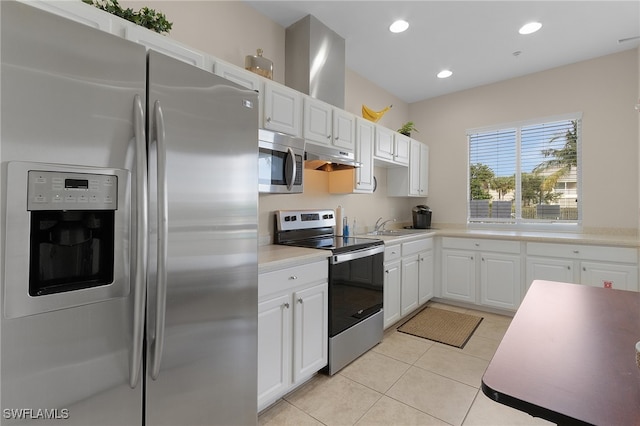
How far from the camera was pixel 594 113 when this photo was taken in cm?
338

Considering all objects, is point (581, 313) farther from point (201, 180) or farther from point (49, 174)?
point (49, 174)

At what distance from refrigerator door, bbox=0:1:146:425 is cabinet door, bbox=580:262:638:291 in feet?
12.1

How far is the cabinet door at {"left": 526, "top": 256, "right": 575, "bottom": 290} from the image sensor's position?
3.03m

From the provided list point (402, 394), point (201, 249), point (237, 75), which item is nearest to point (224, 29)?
point (237, 75)

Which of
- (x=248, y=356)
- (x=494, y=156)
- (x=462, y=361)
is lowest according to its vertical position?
(x=462, y=361)

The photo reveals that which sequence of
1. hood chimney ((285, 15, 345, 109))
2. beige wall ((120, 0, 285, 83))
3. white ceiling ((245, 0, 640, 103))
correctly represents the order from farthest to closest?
hood chimney ((285, 15, 345, 109))
white ceiling ((245, 0, 640, 103))
beige wall ((120, 0, 285, 83))

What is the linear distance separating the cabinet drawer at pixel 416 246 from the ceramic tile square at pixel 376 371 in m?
1.10

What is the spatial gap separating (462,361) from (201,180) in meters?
2.45

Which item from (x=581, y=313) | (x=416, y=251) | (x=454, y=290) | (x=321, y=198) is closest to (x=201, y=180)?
(x=581, y=313)

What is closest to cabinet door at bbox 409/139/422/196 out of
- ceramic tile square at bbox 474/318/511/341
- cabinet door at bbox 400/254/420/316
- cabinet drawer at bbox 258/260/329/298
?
cabinet door at bbox 400/254/420/316

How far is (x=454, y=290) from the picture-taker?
3.69 meters

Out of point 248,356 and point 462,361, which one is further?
point 462,361

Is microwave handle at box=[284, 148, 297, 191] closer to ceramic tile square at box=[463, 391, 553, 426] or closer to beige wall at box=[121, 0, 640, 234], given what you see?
beige wall at box=[121, 0, 640, 234]

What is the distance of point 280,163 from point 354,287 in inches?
44.4
